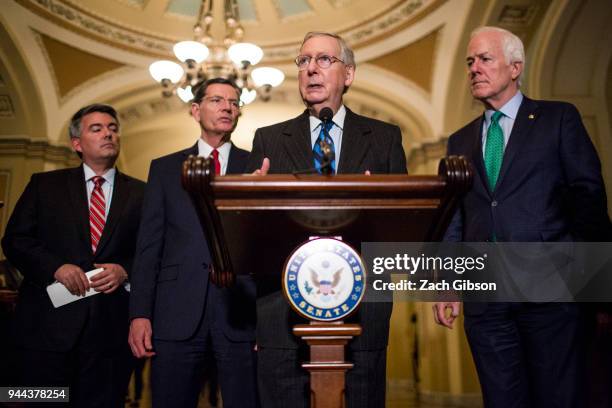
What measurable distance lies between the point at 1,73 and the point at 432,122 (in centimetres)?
544

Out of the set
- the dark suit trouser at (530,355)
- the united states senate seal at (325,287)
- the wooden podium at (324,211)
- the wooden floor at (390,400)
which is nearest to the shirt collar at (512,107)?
the dark suit trouser at (530,355)

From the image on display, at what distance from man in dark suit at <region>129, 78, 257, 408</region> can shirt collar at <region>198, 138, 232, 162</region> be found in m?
0.28

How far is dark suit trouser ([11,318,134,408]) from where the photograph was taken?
2.01 m

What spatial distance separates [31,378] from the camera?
2.00 metres

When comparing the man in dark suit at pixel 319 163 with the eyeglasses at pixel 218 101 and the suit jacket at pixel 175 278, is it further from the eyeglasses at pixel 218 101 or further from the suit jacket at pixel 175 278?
the eyeglasses at pixel 218 101

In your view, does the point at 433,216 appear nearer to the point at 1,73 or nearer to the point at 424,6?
the point at 424,6

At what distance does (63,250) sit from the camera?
7.27ft

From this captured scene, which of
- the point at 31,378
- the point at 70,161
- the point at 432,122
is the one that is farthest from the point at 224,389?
the point at 70,161

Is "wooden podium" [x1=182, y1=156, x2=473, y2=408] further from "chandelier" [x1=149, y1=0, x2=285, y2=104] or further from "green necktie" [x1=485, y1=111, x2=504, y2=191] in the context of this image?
"chandelier" [x1=149, y1=0, x2=285, y2=104]

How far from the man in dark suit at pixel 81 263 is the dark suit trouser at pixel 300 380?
1154 mm

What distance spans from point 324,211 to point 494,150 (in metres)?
1.08

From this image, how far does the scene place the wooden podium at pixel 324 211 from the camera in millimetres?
874

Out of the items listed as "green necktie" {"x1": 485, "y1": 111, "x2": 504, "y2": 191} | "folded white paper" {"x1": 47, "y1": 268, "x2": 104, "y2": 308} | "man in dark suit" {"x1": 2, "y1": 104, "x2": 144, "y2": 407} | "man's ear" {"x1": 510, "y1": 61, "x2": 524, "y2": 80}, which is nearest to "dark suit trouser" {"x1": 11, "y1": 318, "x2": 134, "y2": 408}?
"man in dark suit" {"x1": 2, "y1": 104, "x2": 144, "y2": 407}

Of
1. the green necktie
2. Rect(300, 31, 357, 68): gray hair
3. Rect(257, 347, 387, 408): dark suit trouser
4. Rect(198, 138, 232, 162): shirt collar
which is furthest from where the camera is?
Rect(198, 138, 232, 162): shirt collar
